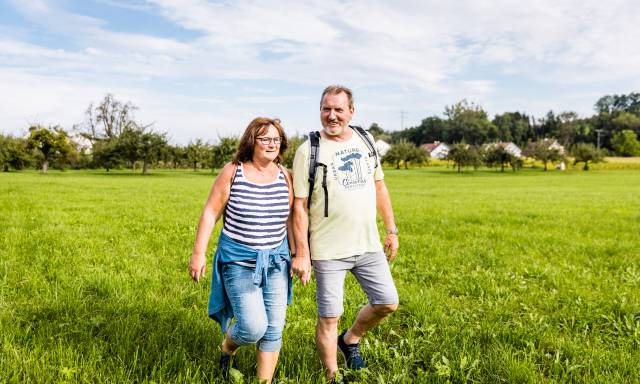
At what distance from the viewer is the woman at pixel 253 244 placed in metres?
3.22

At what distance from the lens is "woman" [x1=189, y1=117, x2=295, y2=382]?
3223mm

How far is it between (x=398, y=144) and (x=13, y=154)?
56.3m

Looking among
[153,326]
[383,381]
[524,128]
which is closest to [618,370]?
[383,381]

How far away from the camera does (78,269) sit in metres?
6.22

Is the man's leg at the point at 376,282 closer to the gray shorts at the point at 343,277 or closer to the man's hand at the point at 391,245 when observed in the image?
the gray shorts at the point at 343,277

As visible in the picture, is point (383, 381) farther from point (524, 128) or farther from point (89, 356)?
point (524, 128)

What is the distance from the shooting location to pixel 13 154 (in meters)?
53.2

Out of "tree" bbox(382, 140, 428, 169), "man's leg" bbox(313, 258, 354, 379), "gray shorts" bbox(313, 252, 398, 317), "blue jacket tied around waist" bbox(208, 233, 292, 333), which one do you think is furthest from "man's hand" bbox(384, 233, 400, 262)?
"tree" bbox(382, 140, 428, 169)

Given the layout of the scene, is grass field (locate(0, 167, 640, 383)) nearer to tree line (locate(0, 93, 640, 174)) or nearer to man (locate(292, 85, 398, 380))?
man (locate(292, 85, 398, 380))

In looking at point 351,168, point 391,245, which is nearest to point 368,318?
point 391,245

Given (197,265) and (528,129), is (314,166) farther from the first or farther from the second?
(528,129)

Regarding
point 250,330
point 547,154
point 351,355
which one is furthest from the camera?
point 547,154

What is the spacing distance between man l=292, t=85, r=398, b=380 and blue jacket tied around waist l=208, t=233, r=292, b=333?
165mm

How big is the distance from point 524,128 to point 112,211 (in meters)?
134
